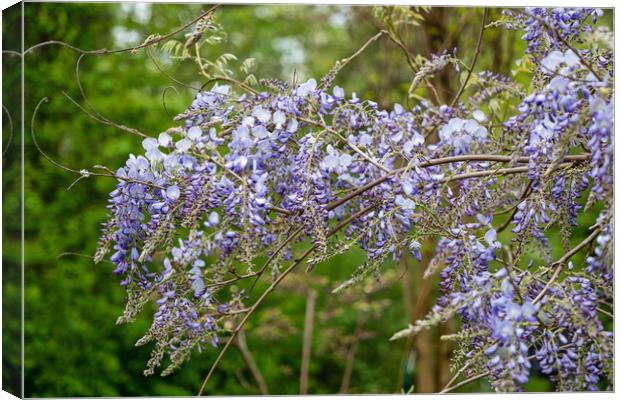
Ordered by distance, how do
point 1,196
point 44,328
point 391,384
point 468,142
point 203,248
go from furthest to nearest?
1. point 391,384
2. point 44,328
3. point 1,196
4. point 468,142
5. point 203,248

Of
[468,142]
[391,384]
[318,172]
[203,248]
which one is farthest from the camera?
[391,384]

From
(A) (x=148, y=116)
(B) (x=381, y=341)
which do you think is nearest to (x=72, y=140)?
(A) (x=148, y=116)

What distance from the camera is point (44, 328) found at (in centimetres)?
516

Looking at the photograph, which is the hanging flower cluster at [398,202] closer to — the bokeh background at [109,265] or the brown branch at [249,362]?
the brown branch at [249,362]

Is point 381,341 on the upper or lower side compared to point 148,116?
lower

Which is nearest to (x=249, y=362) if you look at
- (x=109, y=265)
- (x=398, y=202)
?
(x=109, y=265)

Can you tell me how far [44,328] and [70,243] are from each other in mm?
→ 580

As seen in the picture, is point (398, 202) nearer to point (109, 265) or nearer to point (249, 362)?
point (249, 362)

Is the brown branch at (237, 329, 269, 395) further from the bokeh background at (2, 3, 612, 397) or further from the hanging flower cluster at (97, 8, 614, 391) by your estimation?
the hanging flower cluster at (97, 8, 614, 391)

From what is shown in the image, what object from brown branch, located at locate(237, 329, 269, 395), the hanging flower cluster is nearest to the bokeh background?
brown branch, located at locate(237, 329, 269, 395)

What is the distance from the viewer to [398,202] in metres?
1.80

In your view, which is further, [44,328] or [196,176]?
[44,328]

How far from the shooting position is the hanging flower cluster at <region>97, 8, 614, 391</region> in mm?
1663

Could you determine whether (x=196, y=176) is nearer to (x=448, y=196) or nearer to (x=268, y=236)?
(x=268, y=236)
